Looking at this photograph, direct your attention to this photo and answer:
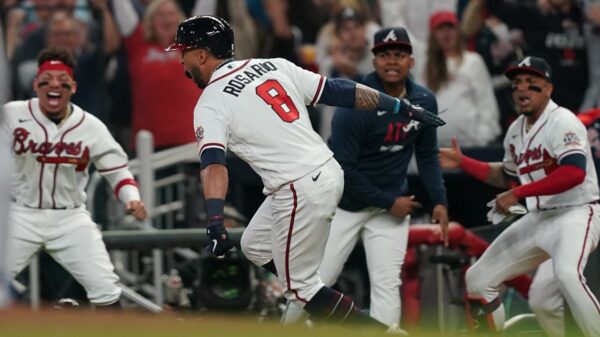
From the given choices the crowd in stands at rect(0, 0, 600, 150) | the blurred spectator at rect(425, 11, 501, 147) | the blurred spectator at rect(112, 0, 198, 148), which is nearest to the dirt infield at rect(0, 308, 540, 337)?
the blurred spectator at rect(425, 11, 501, 147)

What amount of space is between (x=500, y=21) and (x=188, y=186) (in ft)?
10.2

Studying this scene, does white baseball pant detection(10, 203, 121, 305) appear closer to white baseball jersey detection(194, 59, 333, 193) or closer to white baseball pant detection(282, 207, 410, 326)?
white baseball pant detection(282, 207, 410, 326)

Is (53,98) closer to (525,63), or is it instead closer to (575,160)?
(525,63)

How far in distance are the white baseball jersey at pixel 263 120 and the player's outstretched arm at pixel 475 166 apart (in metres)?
1.87

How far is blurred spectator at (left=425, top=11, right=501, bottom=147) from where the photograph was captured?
13.6 metres

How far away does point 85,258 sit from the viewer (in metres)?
11.1

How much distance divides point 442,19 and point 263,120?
14.7 ft

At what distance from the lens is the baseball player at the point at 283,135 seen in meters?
9.40

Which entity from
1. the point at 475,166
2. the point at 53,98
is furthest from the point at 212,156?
the point at 475,166

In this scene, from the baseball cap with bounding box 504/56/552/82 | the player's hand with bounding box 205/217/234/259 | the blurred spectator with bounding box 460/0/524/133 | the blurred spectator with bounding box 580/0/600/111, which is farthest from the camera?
the blurred spectator with bounding box 460/0/524/133

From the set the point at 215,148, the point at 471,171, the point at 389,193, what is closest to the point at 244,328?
the point at 215,148

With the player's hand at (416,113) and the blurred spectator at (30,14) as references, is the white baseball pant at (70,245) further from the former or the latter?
the blurred spectator at (30,14)

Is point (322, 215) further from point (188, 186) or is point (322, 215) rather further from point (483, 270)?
point (188, 186)

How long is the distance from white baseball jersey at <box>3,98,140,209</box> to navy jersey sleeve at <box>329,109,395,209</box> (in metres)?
1.52
